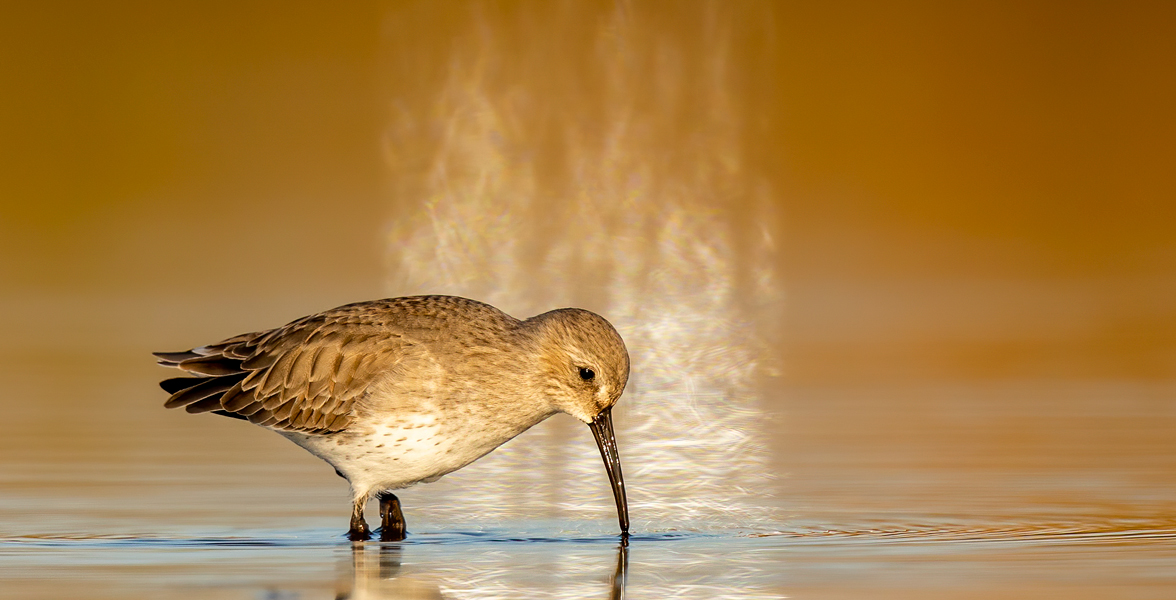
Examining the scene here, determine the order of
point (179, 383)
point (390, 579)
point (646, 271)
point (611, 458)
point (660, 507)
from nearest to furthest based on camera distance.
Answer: point (390, 579) < point (611, 458) < point (660, 507) < point (179, 383) < point (646, 271)

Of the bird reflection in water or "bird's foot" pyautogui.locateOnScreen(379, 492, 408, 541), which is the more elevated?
"bird's foot" pyautogui.locateOnScreen(379, 492, 408, 541)

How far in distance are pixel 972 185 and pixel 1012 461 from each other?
13.7 m

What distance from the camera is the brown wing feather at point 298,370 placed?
942cm

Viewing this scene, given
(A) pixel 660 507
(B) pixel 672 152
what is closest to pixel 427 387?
(A) pixel 660 507

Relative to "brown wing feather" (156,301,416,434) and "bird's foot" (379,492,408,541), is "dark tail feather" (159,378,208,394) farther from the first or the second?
"bird's foot" (379,492,408,541)

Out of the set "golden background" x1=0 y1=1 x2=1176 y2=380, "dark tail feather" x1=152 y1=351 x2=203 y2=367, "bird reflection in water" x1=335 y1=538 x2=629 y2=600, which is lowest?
"bird reflection in water" x1=335 y1=538 x2=629 y2=600

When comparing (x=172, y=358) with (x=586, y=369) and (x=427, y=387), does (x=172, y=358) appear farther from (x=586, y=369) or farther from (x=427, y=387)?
(x=586, y=369)

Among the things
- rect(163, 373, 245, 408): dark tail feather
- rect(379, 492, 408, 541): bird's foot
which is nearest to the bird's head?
rect(379, 492, 408, 541): bird's foot

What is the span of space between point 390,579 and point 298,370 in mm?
2137

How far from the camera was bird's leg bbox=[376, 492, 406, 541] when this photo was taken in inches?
357

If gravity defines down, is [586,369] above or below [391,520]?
above

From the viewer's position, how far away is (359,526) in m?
9.07

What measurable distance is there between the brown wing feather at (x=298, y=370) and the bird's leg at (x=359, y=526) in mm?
376

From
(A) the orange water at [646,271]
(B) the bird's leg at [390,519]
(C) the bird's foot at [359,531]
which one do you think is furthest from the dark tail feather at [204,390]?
(C) the bird's foot at [359,531]
